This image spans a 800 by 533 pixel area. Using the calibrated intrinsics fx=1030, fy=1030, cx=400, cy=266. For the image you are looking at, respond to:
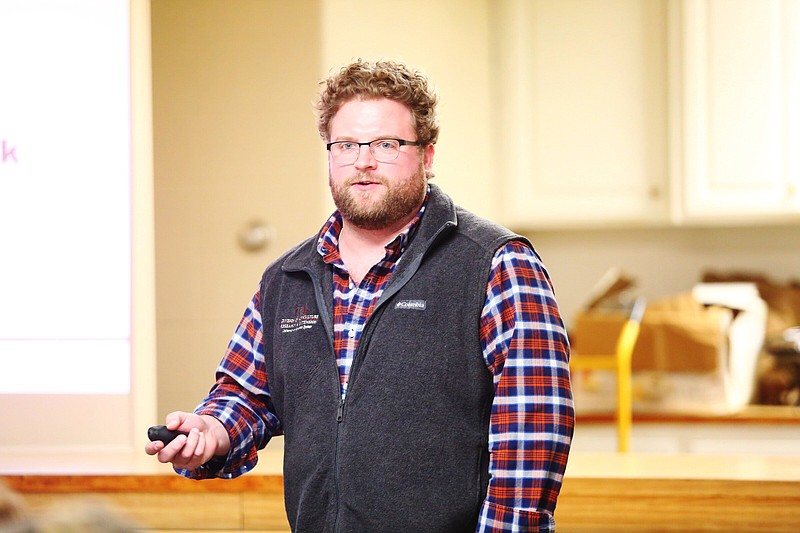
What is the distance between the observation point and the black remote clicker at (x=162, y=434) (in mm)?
1463

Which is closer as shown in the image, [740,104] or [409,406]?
[409,406]

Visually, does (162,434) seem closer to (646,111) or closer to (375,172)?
(375,172)

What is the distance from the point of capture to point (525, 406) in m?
1.41

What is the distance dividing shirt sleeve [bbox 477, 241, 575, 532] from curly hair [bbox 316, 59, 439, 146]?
0.29 meters

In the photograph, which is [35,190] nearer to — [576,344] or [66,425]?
[66,425]

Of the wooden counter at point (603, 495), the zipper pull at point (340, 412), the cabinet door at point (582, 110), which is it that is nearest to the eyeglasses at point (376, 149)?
the zipper pull at point (340, 412)

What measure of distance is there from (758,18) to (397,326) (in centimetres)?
273

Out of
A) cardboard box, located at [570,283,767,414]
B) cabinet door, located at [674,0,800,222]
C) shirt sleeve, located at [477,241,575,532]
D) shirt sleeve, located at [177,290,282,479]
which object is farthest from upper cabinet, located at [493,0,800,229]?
shirt sleeve, located at [477,241,575,532]

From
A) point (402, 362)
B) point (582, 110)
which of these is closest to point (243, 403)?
point (402, 362)

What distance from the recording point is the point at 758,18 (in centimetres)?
369

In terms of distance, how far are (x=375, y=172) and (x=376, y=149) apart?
36 millimetres

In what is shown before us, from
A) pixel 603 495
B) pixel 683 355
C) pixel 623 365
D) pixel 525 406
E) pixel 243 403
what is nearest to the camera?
pixel 525 406

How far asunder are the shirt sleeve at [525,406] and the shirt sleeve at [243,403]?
419 millimetres

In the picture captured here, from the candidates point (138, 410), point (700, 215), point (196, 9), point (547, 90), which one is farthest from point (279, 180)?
point (700, 215)
